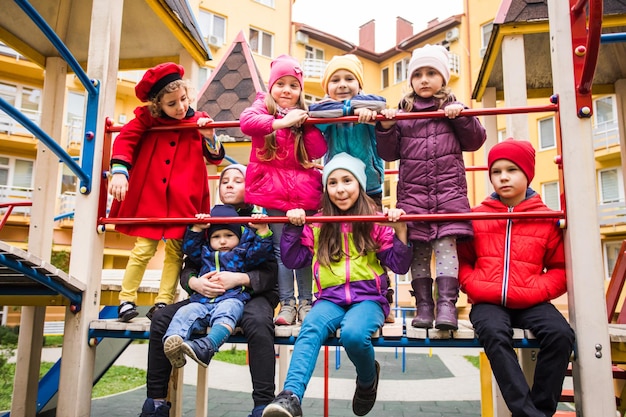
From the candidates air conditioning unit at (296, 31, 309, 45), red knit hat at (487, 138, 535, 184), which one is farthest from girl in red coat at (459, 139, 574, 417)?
air conditioning unit at (296, 31, 309, 45)

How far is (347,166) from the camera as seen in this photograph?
3.06 meters

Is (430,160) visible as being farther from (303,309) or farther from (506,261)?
(303,309)

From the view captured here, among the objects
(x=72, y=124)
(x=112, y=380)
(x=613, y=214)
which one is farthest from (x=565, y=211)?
(x=72, y=124)

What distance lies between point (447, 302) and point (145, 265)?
1883mm

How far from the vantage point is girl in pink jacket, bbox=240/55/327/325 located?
10.7 ft

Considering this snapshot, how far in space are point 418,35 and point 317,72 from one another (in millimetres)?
4687

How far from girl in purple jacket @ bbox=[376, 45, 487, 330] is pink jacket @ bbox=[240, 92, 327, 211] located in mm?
432

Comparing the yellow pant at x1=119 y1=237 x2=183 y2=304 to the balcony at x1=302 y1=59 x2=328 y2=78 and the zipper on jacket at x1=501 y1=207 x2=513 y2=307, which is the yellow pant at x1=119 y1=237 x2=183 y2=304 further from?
the balcony at x1=302 y1=59 x2=328 y2=78

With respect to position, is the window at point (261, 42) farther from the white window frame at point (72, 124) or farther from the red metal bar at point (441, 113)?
the red metal bar at point (441, 113)

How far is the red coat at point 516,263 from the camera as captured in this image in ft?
8.84

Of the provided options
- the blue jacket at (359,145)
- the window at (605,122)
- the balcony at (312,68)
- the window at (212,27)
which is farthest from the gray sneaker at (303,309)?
the balcony at (312,68)

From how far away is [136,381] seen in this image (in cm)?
832

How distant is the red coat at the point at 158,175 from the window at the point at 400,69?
22.0 m

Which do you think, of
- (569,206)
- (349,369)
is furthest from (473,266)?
(349,369)
